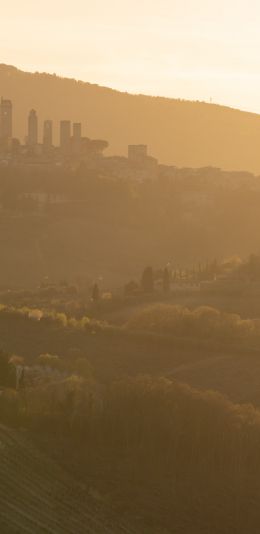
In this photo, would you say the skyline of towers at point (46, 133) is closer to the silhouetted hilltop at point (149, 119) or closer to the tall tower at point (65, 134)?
the tall tower at point (65, 134)

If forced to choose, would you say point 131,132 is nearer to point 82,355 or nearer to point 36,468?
point 82,355

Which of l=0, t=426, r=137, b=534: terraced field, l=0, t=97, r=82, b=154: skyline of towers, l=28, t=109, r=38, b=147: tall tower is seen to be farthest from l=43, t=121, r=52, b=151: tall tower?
l=0, t=426, r=137, b=534: terraced field

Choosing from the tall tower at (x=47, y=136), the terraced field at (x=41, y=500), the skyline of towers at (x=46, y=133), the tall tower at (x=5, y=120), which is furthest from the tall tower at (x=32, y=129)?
the terraced field at (x=41, y=500)

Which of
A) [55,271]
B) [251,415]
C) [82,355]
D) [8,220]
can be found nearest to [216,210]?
[8,220]

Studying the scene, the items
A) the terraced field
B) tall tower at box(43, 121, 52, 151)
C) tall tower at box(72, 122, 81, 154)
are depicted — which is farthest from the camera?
tall tower at box(72, 122, 81, 154)

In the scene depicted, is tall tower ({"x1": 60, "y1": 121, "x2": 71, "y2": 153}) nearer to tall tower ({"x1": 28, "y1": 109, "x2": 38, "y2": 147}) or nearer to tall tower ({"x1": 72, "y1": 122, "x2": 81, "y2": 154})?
tall tower ({"x1": 72, "y1": 122, "x2": 81, "y2": 154})
